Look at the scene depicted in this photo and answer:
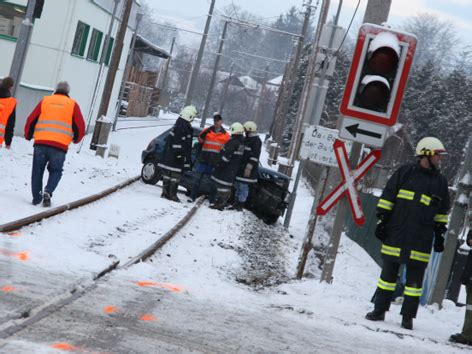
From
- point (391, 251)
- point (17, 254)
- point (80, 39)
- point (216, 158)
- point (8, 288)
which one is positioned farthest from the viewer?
point (80, 39)

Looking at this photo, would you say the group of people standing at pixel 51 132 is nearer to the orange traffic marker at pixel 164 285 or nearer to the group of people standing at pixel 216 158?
the orange traffic marker at pixel 164 285

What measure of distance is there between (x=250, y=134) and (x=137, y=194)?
266 cm

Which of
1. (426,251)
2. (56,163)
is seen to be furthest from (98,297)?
(56,163)

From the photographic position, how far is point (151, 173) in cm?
2023

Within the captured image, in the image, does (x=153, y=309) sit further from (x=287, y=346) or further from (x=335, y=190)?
(x=335, y=190)

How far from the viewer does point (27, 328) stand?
594 centimetres

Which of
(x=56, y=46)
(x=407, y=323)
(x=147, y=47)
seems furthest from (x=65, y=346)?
(x=147, y=47)

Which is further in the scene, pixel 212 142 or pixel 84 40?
pixel 84 40

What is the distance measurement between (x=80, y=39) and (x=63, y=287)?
2453 centimetres

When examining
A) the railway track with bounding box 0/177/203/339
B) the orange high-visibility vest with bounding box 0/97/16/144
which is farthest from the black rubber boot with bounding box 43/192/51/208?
the orange high-visibility vest with bounding box 0/97/16/144

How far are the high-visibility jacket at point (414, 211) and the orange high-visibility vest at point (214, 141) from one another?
954 centimetres

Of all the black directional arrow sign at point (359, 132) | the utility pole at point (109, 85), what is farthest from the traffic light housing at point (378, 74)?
the utility pole at point (109, 85)

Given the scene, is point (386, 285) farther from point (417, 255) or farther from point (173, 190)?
point (173, 190)

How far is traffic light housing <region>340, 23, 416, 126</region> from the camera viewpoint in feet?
29.1
